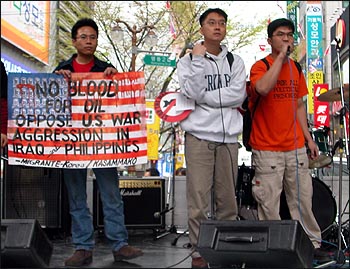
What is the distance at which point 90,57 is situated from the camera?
3.80m

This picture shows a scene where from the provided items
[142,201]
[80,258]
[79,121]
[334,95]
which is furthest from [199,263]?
[142,201]

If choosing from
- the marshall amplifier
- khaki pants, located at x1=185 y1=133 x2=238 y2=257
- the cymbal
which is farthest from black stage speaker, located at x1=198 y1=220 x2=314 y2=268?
the marshall amplifier

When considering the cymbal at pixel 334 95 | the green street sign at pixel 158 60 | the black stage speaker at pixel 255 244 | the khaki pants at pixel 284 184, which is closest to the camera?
the black stage speaker at pixel 255 244

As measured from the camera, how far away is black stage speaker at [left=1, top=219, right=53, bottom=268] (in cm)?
295

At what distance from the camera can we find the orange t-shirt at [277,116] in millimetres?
3670

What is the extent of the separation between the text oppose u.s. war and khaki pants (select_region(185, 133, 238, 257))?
1.28 ft

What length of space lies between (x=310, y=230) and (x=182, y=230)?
2235mm

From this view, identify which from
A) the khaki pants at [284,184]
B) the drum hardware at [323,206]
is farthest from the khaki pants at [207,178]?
the drum hardware at [323,206]

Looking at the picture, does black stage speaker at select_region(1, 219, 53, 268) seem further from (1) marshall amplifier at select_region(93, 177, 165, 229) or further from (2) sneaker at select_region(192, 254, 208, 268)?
(1) marshall amplifier at select_region(93, 177, 165, 229)

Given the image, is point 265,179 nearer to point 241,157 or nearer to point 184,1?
point 241,157

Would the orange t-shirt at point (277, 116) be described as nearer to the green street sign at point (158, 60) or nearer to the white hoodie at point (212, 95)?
the white hoodie at point (212, 95)

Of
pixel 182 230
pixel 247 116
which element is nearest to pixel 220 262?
pixel 247 116

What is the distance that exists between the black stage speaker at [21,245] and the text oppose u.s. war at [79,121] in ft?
2.31

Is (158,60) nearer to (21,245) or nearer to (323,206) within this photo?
(323,206)
